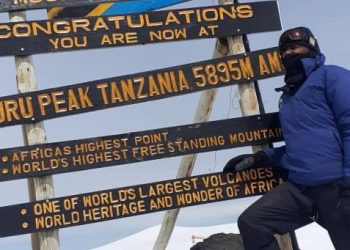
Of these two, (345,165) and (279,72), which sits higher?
(279,72)

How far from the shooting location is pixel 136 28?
6.51m

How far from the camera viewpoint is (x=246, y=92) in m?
6.76

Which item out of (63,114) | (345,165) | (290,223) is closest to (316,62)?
(345,165)

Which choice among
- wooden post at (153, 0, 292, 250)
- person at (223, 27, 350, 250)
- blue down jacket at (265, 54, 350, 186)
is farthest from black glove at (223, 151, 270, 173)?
blue down jacket at (265, 54, 350, 186)

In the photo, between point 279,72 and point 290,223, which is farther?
point 279,72

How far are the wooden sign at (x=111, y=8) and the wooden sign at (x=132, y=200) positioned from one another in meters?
2.02

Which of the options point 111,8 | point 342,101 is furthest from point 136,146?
point 342,101

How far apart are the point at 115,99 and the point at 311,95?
2.13 meters

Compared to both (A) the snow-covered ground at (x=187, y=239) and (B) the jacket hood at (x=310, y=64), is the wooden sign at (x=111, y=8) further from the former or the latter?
(A) the snow-covered ground at (x=187, y=239)


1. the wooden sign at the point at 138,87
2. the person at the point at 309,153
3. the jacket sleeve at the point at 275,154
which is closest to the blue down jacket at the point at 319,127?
the person at the point at 309,153

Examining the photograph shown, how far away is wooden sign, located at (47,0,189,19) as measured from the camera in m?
6.72

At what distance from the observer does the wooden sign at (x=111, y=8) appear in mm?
6723

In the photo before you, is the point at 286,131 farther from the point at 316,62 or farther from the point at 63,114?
the point at 63,114

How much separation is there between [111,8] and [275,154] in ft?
8.19
